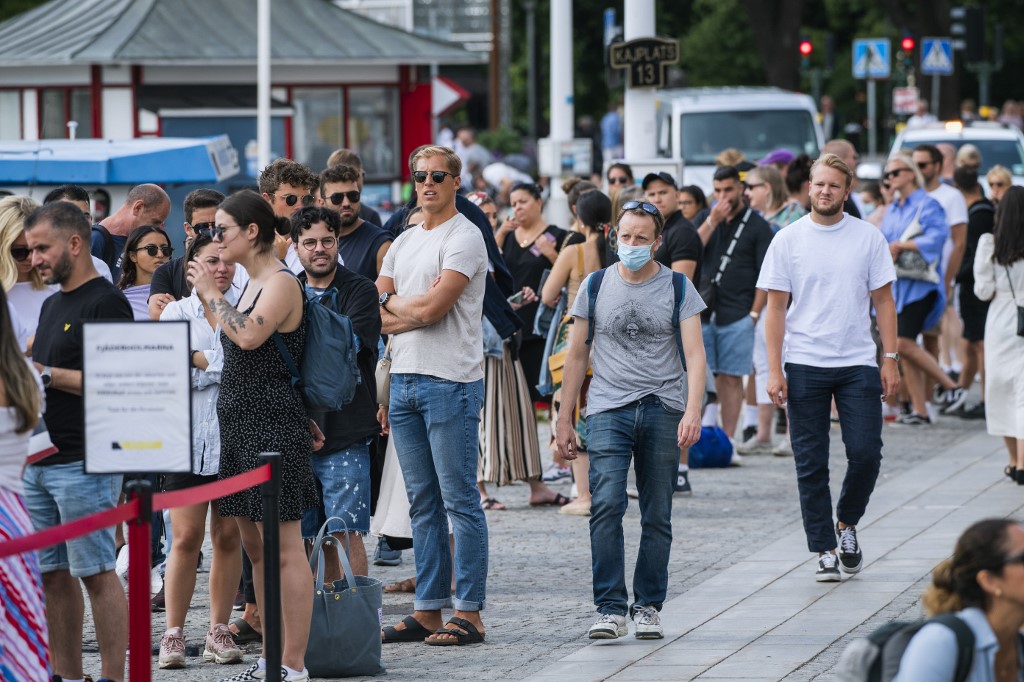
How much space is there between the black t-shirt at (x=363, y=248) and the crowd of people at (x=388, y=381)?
0.01 m

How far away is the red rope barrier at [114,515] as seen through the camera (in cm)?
498

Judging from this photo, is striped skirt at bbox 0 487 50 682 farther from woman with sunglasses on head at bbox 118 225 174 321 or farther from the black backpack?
woman with sunglasses on head at bbox 118 225 174 321

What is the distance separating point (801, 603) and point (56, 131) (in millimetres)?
22470

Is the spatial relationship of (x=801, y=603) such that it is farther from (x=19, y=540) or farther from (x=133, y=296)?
(x=19, y=540)

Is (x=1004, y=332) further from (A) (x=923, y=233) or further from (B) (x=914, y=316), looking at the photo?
(B) (x=914, y=316)

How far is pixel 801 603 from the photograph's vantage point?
7914 millimetres

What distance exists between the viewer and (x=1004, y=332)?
10.9m

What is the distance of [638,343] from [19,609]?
2.94 metres

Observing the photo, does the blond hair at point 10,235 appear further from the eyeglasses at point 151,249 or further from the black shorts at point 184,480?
the eyeglasses at point 151,249

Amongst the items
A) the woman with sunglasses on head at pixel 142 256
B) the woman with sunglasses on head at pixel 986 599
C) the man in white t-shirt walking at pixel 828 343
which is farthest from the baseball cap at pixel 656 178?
the woman with sunglasses on head at pixel 986 599

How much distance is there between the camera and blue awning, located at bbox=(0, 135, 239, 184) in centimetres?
1284

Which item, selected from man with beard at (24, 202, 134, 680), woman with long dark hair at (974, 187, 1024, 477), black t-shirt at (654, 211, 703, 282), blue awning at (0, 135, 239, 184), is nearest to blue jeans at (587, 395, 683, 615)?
man with beard at (24, 202, 134, 680)

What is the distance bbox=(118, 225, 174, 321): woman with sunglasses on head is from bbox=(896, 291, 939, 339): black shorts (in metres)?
7.11

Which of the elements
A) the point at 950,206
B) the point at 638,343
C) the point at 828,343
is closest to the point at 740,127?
the point at 950,206
